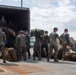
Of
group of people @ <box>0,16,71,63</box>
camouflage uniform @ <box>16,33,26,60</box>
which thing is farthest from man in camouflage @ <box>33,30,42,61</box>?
camouflage uniform @ <box>16,33,26,60</box>

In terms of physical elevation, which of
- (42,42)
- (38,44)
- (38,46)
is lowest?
(38,46)

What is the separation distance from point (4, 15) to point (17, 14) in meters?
0.76

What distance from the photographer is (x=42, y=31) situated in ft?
48.6

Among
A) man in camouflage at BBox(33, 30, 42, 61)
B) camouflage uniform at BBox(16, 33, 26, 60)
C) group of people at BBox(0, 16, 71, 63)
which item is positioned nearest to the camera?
group of people at BBox(0, 16, 71, 63)

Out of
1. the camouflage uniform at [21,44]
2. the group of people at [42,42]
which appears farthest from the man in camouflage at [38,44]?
the camouflage uniform at [21,44]

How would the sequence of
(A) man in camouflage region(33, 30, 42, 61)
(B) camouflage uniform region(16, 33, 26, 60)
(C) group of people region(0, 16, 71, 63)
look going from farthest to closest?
(A) man in camouflage region(33, 30, 42, 61), (B) camouflage uniform region(16, 33, 26, 60), (C) group of people region(0, 16, 71, 63)

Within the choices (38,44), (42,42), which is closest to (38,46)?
(38,44)

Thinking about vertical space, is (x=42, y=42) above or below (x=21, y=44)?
above

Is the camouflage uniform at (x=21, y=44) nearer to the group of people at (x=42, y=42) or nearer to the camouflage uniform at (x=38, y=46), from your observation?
the group of people at (x=42, y=42)

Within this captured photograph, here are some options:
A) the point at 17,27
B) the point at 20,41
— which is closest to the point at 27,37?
the point at 20,41

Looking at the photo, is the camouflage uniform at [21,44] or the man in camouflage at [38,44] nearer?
the camouflage uniform at [21,44]

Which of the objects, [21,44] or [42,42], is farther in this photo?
[42,42]

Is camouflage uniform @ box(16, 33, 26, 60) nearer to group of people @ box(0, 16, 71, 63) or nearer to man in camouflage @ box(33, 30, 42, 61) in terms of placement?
group of people @ box(0, 16, 71, 63)

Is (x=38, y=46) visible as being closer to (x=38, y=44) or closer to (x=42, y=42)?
(x=38, y=44)
